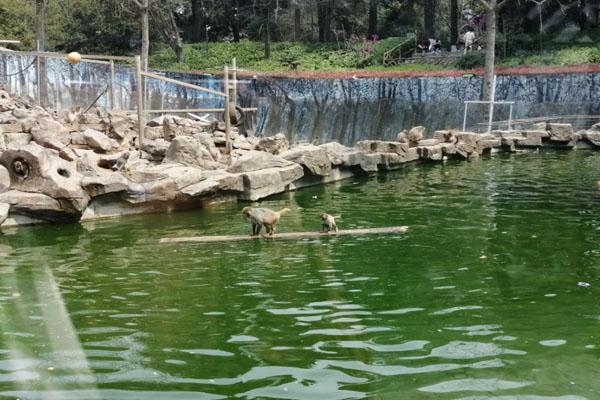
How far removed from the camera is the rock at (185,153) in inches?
556

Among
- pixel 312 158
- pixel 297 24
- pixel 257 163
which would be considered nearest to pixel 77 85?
pixel 312 158

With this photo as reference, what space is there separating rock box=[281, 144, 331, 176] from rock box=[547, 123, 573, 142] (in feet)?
31.1

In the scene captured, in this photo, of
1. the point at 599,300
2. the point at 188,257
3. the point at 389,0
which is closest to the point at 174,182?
the point at 188,257

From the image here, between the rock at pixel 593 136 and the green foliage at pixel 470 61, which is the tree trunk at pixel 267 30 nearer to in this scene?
the green foliage at pixel 470 61

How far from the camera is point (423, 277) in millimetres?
7637

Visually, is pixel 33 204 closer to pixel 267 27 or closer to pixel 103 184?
pixel 103 184

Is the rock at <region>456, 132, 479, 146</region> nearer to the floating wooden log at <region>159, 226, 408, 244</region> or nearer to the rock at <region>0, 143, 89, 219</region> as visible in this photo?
the floating wooden log at <region>159, 226, 408, 244</region>

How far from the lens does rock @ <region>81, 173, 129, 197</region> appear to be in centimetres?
1188

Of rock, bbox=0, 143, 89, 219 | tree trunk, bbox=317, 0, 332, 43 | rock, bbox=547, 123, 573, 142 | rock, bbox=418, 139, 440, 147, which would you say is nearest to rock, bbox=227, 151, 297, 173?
rock, bbox=0, 143, 89, 219

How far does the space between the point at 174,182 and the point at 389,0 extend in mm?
29880

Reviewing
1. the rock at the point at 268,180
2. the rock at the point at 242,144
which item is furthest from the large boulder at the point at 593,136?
the rock at the point at 268,180

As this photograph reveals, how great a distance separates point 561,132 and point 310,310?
58.5 feet

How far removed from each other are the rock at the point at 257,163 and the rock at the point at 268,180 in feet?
0.45

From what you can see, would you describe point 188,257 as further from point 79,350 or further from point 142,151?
point 142,151
